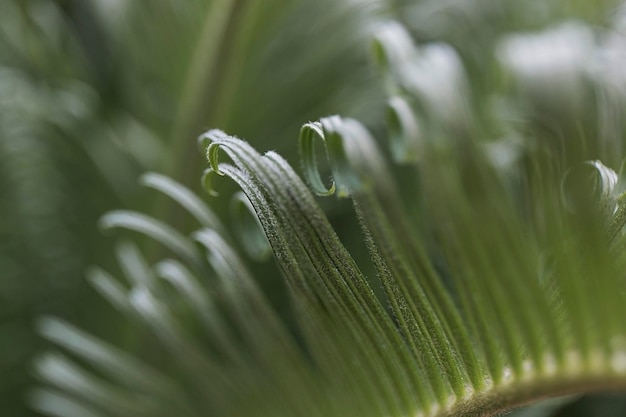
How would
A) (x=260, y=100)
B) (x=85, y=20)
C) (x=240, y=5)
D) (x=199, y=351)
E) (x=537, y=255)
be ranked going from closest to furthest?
(x=537, y=255) → (x=199, y=351) → (x=240, y=5) → (x=260, y=100) → (x=85, y=20)

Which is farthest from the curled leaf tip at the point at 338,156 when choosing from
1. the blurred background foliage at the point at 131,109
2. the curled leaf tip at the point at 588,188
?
the blurred background foliage at the point at 131,109

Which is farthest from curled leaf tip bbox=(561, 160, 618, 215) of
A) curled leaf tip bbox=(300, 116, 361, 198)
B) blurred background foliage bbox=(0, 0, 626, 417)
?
blurred background foliage bbox=(0, 0, 626, 417)

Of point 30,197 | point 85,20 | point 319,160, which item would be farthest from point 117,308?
point 85,20

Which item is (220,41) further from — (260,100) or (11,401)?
(11,401)

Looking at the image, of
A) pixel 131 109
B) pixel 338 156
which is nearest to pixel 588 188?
pixel 338 156

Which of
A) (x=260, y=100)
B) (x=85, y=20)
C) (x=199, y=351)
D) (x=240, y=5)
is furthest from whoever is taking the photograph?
(x=85, y=20)

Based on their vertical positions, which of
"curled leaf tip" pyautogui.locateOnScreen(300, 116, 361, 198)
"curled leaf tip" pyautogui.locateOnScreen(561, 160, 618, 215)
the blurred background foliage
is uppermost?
the blurred background foliage

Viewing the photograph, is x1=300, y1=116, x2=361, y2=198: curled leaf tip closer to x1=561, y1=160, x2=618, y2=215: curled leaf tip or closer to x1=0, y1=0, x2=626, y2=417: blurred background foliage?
x1=561, y1=160, x2=618, y2=215: curled leaf tip

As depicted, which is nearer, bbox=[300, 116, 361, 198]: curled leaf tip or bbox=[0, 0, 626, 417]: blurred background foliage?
bbox=[300, 116, 361, 198]: curled leaf tip
